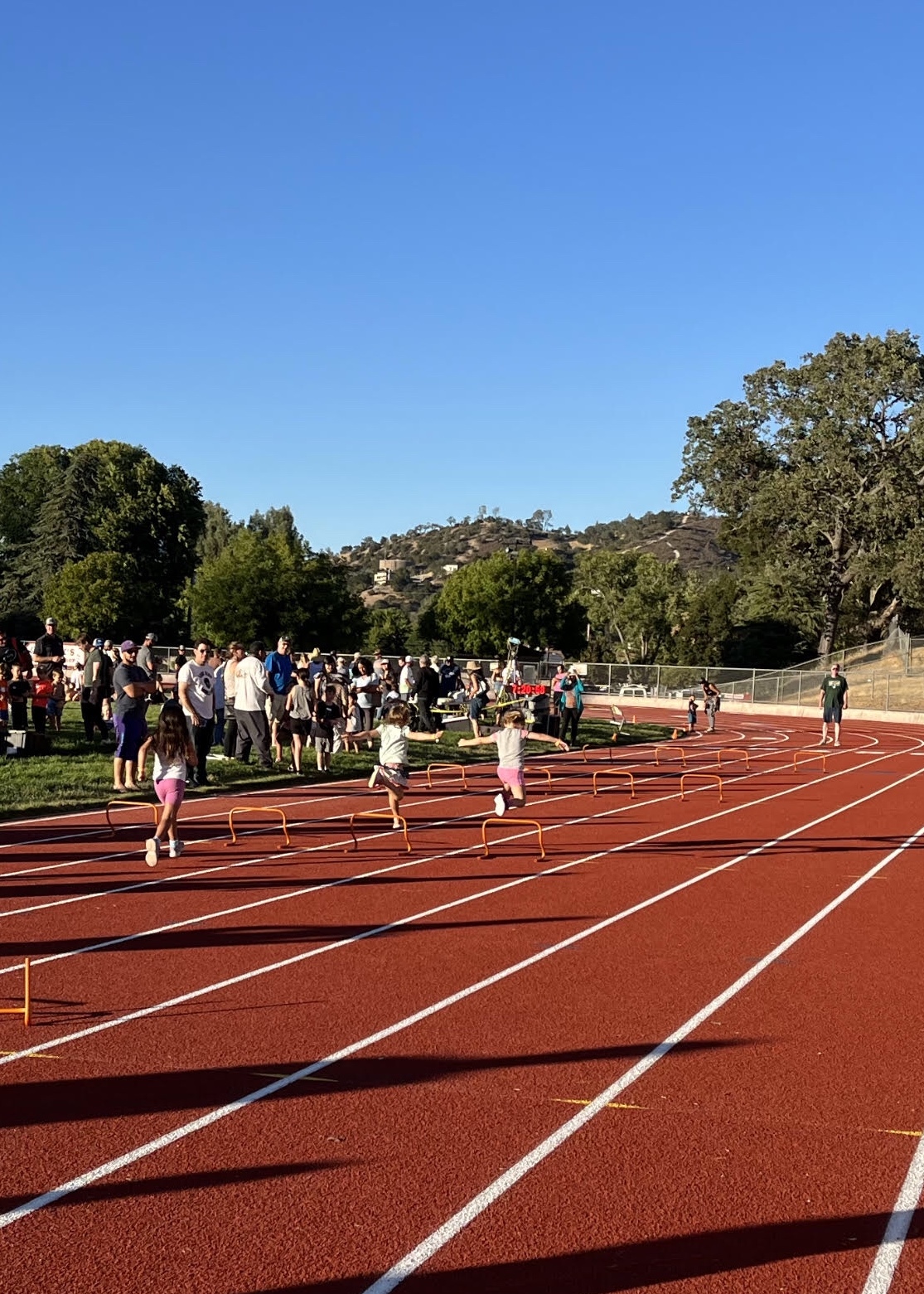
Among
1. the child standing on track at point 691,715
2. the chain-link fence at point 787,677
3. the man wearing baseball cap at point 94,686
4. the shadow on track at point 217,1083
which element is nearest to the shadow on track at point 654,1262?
the shadow on track at point 217,1083

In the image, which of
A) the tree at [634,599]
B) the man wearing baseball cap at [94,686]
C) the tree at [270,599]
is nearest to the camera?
the man wearing baseball cap at [94,686]

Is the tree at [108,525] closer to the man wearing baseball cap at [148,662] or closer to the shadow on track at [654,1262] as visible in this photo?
the man wearing baseball cap at [148,662]

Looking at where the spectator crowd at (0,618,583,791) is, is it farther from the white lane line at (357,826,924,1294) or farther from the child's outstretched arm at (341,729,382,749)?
the white lane line at (357,826,924,1294)

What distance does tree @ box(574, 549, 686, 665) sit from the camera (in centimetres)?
7844

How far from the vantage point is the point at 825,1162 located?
5.30 m

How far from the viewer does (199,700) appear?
1672 centimetres

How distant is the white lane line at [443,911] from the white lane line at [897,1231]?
132 inches

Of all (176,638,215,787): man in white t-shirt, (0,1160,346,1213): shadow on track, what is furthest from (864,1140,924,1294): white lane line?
(176,638,215,787): man in white t-shirt

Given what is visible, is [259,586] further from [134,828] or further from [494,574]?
[134,828]

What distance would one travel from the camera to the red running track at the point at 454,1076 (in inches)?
175

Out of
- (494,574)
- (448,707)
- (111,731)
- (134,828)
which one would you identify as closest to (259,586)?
(494,574)

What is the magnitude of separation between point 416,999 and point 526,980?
0.88 metres

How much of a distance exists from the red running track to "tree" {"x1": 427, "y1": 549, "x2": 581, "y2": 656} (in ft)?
227

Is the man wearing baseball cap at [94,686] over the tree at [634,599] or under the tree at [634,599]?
under
